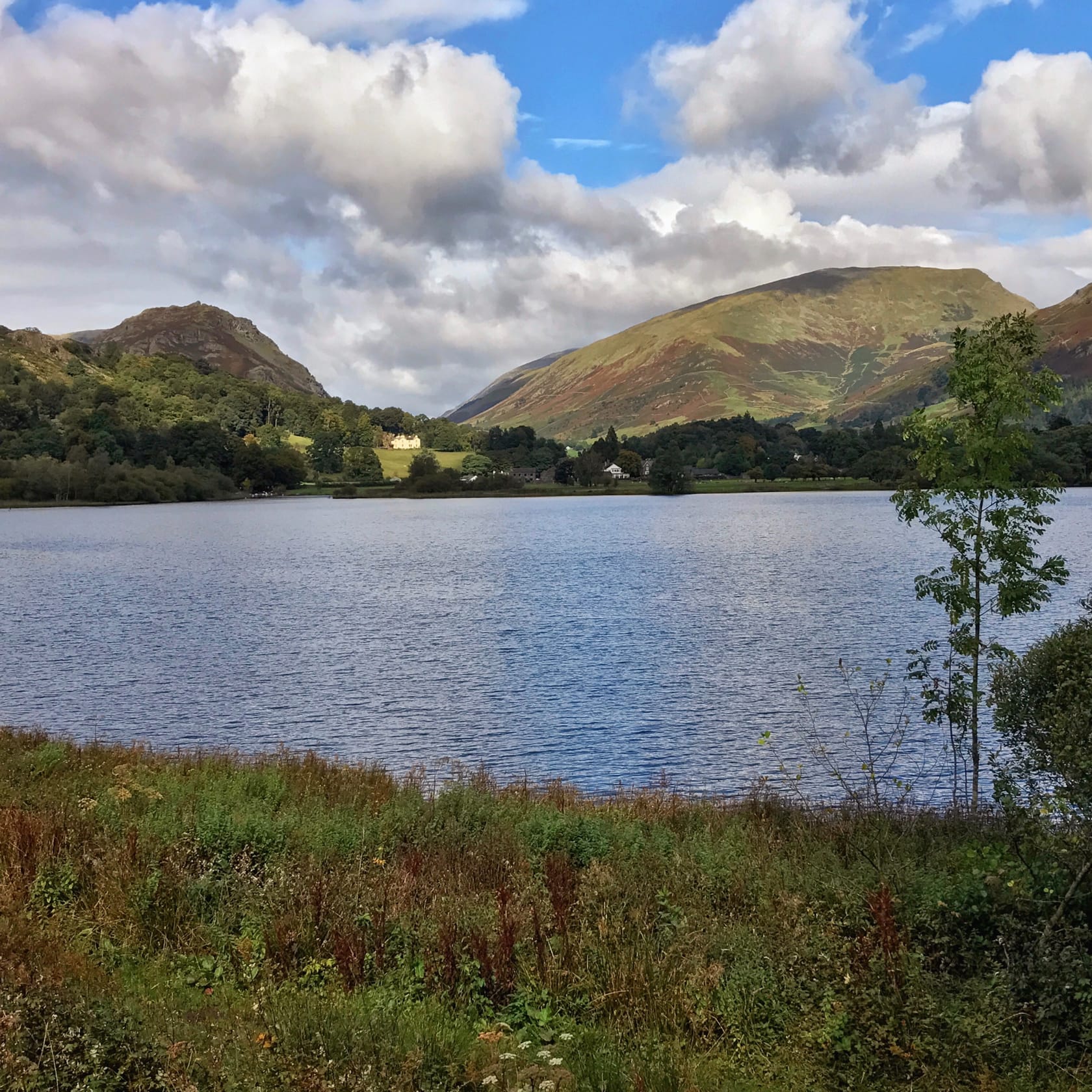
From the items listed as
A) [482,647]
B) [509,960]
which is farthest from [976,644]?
[482,647]

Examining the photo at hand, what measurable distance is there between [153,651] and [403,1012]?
45271 millimetres

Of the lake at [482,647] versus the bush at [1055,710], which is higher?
the bush at [1055,710]

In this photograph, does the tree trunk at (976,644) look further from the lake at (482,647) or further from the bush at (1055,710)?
the lake at (482,647)

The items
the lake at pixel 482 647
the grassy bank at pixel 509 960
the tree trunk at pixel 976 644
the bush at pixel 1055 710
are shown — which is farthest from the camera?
the lake at pixel 482 647

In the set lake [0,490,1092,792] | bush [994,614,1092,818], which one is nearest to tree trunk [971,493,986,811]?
bush [994,614,1092,818]

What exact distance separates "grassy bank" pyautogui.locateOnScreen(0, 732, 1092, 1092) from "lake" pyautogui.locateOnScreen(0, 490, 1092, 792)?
45.9 ft

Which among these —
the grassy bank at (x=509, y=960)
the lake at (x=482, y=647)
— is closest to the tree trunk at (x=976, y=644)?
the grassy bank at (x=509, y=960)

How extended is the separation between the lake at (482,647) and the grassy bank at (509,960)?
13976mm

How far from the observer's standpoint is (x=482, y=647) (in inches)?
2036

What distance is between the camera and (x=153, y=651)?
51000 millimetres

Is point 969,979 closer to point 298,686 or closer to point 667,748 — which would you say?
point 667,748

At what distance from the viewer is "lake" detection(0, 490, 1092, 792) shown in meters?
33.8

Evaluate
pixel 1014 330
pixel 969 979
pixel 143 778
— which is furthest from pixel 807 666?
pixel 969 979

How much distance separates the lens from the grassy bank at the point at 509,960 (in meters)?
8.38
